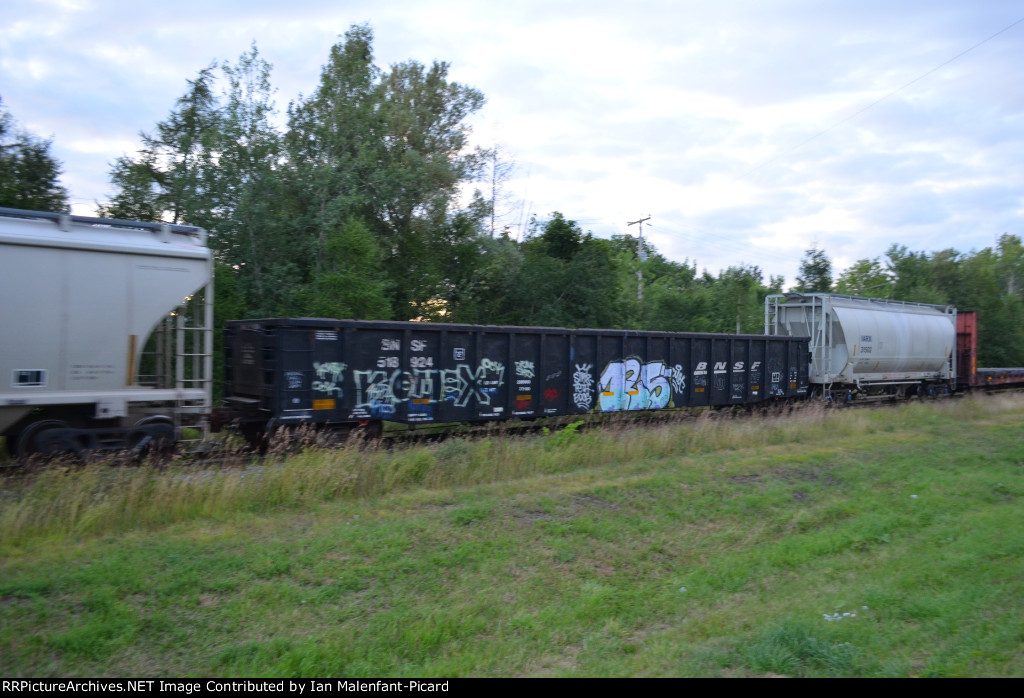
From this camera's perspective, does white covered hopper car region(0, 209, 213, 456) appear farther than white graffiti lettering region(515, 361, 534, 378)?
No

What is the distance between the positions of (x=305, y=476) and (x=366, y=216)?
66.3ft

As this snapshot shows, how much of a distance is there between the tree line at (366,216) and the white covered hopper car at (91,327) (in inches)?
291

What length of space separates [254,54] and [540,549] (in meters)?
21.2

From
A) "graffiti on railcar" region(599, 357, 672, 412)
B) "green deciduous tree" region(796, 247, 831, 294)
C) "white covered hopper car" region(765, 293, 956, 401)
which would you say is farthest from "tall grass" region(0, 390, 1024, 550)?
"green deciduous tree" region(796, 247, 831, 294)

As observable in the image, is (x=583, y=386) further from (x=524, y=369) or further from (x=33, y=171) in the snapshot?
(x=33, y=171)

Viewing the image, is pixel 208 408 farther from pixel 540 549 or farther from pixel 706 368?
pixel 706 368

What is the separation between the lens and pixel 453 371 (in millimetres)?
13461

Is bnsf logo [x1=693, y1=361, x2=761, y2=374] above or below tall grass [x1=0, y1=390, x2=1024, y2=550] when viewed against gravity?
above

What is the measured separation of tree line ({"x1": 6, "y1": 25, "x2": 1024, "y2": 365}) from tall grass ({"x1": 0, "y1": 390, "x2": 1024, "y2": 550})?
957cm

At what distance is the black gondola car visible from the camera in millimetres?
11586

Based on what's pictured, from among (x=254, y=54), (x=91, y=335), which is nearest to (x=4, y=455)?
(x=91, y=335)

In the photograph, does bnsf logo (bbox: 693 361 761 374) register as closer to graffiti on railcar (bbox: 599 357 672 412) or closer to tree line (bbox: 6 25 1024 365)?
graffiti on railcar (bbox: 599 357 672 412)

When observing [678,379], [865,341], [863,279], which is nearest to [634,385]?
[678,379]
